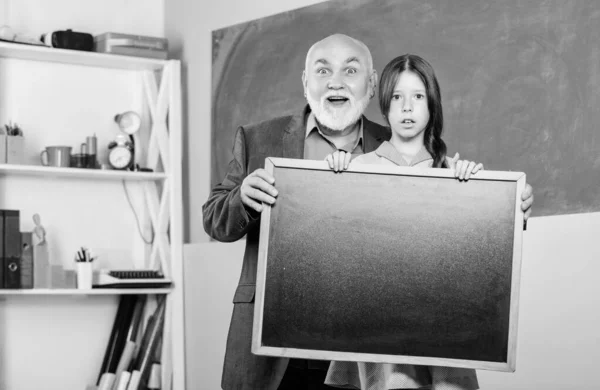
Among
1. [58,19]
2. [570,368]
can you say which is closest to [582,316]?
[570,368]

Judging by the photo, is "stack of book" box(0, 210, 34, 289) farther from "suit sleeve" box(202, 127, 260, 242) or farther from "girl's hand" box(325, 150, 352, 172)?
"girl's hand" box(325, 150, 352, 172)

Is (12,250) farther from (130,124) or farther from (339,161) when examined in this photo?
(339,161)

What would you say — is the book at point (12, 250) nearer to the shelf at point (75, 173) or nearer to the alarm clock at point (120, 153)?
the shelf at point (75, 173)

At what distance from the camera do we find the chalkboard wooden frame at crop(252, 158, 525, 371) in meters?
1.98

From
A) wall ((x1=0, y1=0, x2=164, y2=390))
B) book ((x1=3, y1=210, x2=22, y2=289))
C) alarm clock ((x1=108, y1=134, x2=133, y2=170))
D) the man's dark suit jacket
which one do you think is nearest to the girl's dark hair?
the man's dark suit jacket

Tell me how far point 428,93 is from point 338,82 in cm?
23

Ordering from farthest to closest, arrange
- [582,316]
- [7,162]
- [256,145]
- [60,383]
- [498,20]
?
[60,383]
[7,162]
[498,20]
[582,316]
[256,145]

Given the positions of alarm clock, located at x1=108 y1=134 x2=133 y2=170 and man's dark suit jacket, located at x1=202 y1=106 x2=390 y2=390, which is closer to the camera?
man's dark suit jacket, located at x1=202 y1=106 x2=390 y2=390

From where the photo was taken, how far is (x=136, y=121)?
463 centimetres

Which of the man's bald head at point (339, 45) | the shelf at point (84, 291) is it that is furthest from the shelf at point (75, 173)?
the man's bald head at point (339, 45)

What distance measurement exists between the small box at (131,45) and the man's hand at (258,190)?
2.71 meters

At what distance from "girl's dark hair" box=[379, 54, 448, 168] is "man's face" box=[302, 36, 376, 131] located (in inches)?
Answer: 2.6

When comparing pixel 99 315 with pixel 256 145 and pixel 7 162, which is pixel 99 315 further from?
pixel 256 145

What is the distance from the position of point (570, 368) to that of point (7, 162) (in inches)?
107
